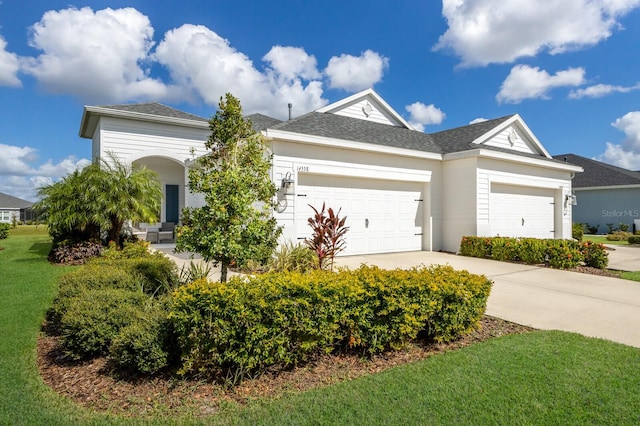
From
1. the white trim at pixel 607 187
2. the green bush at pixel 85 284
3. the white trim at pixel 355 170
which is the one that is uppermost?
the white trim at pixel 607 187

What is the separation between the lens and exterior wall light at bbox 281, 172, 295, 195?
9430mm

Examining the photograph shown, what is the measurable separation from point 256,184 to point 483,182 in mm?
9626

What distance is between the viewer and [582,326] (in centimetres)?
464

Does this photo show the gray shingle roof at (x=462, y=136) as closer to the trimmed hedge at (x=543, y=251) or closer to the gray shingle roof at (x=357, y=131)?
the gray shingle roof at (x=357, y=131)

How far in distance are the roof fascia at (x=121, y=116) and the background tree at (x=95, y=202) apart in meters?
3.43

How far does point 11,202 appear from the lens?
133ft

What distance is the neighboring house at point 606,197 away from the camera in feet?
76.8

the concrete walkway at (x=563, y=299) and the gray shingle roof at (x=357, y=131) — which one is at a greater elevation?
the gray shingle roof at (x=357, y=131)

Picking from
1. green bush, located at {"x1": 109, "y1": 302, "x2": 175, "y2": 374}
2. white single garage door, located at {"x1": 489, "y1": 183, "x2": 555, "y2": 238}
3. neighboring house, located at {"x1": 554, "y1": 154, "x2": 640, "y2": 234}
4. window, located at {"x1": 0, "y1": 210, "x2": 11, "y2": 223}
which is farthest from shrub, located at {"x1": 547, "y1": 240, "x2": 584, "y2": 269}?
window, located at {"x1": 0, "y1": 210, "x2": 11, "y2": 223}

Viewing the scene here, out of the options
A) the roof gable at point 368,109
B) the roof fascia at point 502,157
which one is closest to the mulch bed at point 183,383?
the roof fascia at point 502,157

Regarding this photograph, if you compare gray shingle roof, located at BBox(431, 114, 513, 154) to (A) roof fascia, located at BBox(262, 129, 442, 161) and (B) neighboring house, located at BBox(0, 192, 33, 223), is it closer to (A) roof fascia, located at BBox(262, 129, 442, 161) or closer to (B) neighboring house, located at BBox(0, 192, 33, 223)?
(A) roof fascia, located at BBox(262, 129, 442, 161)

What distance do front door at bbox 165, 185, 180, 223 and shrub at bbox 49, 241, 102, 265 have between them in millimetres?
6267

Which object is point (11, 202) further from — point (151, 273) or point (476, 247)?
point (476, 247)

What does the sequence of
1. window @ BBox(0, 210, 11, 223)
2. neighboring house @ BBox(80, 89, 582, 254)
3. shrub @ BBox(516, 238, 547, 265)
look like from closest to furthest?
shrub @ BBox(516, 238, 547, 265) → neighboring house @ BBox(80, 89, 582, 254) → window @ BBox(0, 210, 11, 223)
